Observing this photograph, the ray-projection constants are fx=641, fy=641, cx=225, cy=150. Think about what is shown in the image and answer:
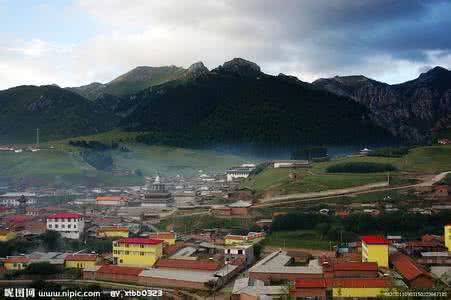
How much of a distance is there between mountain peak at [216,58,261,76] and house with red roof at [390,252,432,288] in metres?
99.9

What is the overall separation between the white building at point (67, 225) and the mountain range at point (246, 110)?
56250 mm

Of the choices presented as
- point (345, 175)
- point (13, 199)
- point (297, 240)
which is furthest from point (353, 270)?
point (13, 199)

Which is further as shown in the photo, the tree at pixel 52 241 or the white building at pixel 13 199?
the white building at pixel 13 199

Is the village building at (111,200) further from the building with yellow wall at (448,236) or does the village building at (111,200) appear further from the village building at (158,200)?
the building with yellow wall at (448,236)

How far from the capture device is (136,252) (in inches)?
1385

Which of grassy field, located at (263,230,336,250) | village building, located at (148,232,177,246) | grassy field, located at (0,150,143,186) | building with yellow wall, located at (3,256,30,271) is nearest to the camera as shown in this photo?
building with yellow wall, located at (3,256,30,271)

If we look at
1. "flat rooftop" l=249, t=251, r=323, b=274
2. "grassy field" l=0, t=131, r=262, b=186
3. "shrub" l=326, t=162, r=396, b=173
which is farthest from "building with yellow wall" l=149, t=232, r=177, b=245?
"grassy field" l=0, t=131, r=262, b=186

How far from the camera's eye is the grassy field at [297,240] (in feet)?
129

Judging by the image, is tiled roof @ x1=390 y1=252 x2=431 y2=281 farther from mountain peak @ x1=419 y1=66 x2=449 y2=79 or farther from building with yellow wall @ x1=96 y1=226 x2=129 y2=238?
mountain peak @ x1=419 y1=66 x2=449 y2=79

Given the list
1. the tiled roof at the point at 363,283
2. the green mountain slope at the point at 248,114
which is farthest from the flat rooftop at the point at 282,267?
the green mountain slope at the point at 248,114

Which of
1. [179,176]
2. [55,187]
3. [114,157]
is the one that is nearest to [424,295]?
[55,187]

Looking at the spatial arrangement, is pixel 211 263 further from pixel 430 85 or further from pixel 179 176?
pixel 430 85

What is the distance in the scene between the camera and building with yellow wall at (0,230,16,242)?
1559 inches

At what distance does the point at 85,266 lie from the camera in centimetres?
3378
